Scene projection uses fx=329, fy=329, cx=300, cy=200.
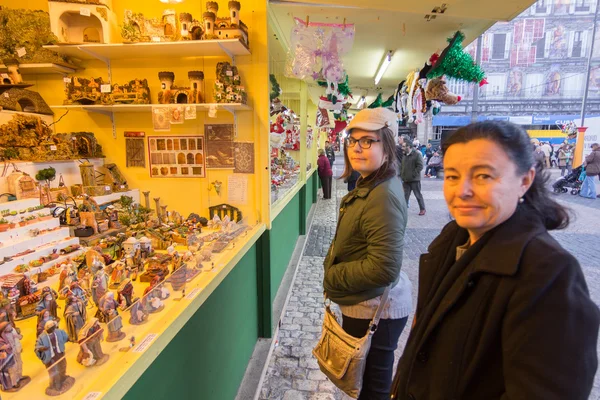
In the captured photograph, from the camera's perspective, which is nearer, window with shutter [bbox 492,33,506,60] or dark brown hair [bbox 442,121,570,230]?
dark brown hair [bbox 442,121,570,230]

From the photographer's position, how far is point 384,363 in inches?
68.4

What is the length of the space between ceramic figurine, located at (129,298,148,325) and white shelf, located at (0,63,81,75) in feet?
7.42

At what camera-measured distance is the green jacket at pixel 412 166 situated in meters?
7.56

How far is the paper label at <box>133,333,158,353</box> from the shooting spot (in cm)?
110

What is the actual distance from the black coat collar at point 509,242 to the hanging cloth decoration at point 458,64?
9.32ft

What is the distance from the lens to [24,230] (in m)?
1.72

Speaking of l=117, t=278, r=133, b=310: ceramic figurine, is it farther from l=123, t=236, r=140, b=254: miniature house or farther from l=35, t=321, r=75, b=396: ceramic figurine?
l=123, t=236, r=140, b=254: miniature house

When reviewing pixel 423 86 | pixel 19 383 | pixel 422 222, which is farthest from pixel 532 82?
pixel 19 383

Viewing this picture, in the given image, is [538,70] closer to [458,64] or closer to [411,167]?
[411,167]

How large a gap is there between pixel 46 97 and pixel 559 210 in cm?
354

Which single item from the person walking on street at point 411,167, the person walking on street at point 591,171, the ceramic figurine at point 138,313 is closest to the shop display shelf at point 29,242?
the ceramic figurine at point 138,313

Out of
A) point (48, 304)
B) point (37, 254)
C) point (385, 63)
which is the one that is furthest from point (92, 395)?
point (385, 63)

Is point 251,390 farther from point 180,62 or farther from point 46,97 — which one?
point 46,97

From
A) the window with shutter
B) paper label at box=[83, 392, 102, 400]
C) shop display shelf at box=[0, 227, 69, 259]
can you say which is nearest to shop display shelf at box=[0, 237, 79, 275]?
shop display shelf at box=[0, 227, 69, 259]
